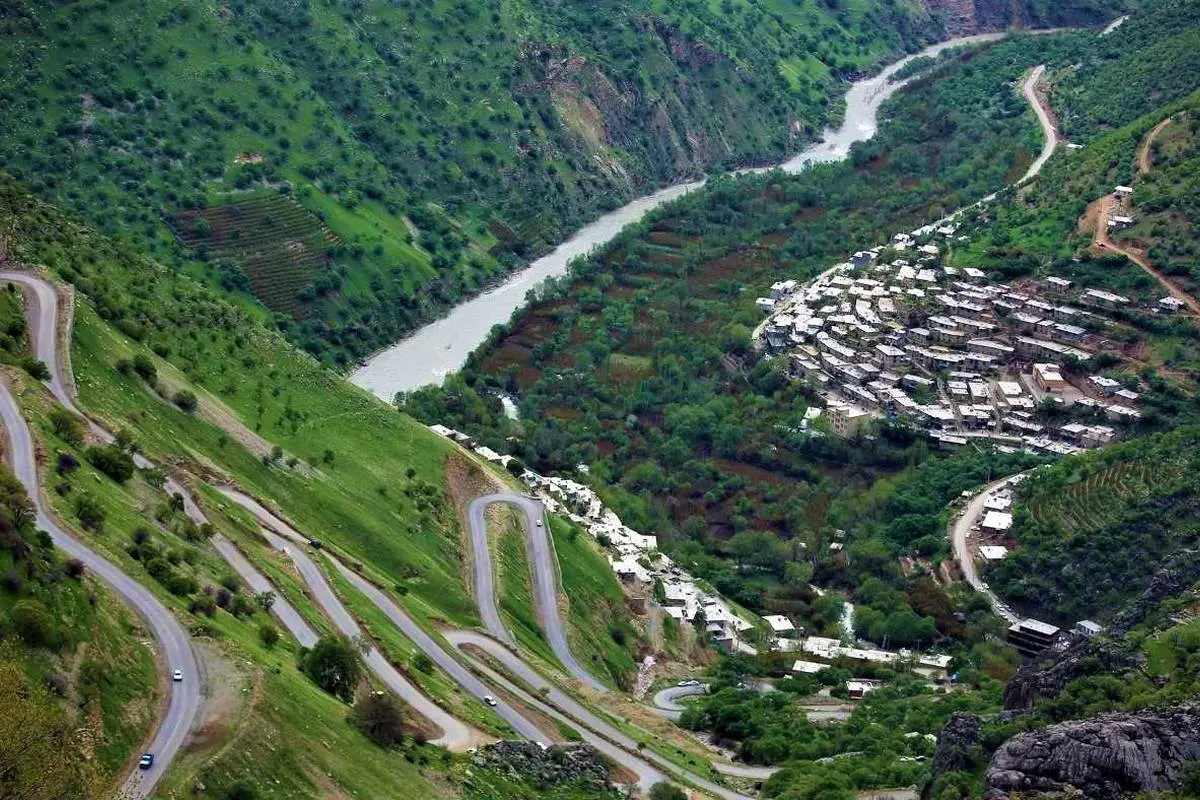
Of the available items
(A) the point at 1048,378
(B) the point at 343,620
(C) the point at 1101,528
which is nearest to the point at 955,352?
(A) the point at 1048,378

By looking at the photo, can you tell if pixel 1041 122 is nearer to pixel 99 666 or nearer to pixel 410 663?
pixel 410 663

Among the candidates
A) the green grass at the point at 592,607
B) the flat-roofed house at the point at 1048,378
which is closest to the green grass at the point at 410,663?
the green grass at the point at 592,607

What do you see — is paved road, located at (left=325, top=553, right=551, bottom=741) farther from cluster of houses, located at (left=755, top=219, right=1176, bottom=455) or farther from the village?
cluster of houses, located at (left=755, top=219, right=1176, bottom=455)

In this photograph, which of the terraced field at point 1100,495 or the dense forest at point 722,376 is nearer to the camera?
the terraced field at point 1100,495

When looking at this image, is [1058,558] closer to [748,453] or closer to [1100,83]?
[748,453]

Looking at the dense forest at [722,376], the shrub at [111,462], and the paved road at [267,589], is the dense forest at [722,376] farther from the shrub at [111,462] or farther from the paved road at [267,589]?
the shrub at [111,462]

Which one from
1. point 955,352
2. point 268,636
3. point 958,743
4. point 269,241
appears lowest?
point 958,743

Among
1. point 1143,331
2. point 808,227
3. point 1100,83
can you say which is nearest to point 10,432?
point 1143,331
